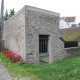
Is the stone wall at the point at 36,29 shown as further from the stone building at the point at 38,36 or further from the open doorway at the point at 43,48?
the open doorway at the point at 43,48

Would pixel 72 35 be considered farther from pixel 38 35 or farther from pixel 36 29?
pixel 36 29

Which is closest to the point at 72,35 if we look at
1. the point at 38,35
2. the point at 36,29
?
the point at 38,35

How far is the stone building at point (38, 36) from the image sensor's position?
1105cm

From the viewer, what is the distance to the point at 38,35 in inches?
458

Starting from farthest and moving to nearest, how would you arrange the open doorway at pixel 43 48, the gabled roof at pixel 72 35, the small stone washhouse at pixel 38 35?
the gabled roof at pixel 72 35 → the open doorway at pixel 43 48 → the small stone washhouse at pixel 38 35

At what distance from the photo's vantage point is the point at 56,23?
13172 mm

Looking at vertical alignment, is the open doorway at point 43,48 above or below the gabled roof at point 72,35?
below

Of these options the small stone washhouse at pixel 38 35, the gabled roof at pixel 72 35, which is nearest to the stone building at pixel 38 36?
the small stone washhouse at pixel 38 35

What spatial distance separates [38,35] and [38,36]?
75 mm

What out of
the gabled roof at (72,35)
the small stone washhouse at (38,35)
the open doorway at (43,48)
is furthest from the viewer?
the gabled roof at (72,35)

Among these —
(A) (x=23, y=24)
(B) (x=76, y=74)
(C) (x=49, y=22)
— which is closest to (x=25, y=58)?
(A) (x=23, y=24)

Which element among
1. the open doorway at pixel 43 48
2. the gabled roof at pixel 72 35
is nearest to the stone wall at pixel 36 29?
the open doorway at pixel 43 48

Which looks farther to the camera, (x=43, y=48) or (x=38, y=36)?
(x=43, y=48)

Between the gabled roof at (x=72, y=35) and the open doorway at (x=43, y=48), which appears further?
the gabled roof at (x=72, y=35)
